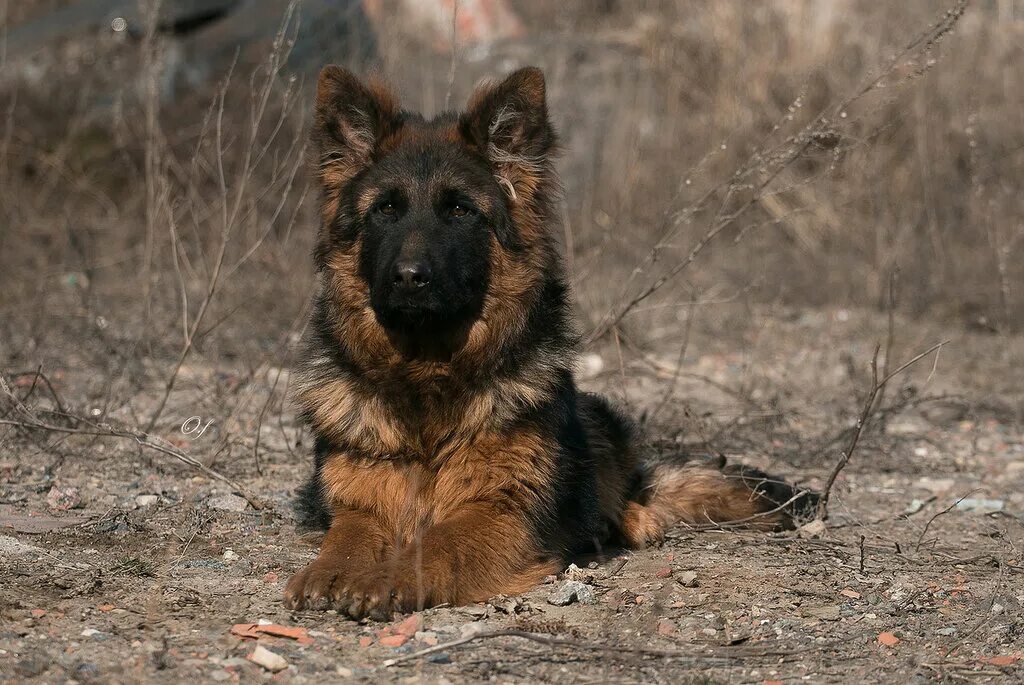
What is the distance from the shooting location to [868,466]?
298 inches

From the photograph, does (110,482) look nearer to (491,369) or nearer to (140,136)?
(491,369)

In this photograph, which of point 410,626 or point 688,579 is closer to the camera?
point 410,626

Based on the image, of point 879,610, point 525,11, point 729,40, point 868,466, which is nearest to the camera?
point 879,610

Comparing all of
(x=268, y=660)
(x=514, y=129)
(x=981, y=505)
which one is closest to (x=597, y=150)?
(x=981, y=505)

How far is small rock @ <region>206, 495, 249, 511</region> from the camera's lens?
19.9 ft

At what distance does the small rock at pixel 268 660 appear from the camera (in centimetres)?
388

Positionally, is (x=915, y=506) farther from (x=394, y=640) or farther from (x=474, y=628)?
(x=394, y=640)

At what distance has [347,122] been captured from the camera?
5.37 meters

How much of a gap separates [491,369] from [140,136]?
743cm

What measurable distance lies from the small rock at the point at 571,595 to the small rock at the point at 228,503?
2.07 metres

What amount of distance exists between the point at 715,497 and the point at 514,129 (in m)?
2.32

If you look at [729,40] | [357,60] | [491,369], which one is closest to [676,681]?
[491,369]

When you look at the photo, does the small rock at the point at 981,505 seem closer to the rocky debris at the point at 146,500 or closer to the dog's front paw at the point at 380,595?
the dog's front paw at the point at 380,595

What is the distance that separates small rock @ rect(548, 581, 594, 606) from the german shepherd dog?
15 centimetres
